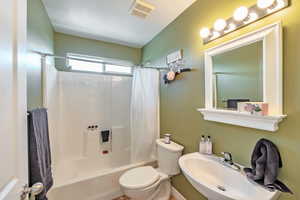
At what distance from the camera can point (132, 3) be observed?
1.60 meters

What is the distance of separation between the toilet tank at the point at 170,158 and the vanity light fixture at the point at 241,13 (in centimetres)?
145

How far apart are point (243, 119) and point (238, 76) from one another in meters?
0.38

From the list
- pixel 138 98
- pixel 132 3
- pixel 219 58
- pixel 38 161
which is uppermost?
pixel 132 3

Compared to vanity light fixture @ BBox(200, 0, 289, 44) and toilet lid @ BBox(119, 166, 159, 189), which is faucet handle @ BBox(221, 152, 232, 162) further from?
vanity light fixture @ BBox(200, 0, 289, 44)

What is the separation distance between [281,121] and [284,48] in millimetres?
482

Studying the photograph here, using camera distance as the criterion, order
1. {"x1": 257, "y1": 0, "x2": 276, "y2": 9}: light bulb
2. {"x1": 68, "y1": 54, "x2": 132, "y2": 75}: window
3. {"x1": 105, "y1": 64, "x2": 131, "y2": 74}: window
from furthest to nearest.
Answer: {"x1": 105, "y1": 64, "x2": 131, "y2": 74}: window
{"x1": 68, "y1": 54, "x2": 132, "y2": 75}: window
{"x1": 257, "y1": 0, "x2": 276, "y2": 9}: light bulb

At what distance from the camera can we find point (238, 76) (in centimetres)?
121

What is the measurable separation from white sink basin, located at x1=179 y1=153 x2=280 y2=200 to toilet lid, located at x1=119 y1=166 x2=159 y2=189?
0.54 metres

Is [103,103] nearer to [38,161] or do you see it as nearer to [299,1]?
[38,161]

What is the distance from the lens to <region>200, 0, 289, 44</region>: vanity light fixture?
95 cm

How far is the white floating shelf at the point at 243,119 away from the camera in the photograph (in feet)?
3.02

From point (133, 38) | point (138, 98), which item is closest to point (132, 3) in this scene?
point (133, 38)

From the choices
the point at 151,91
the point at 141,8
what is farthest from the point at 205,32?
the point at 151,91

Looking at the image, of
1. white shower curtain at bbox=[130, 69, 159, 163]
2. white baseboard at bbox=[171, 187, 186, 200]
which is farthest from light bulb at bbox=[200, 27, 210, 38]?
white baseboard at bbox=[171, 187, 186, 200]
